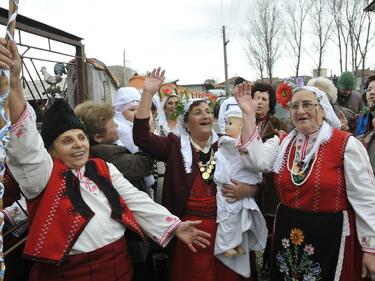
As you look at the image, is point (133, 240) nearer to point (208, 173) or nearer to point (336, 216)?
point (208, 173)

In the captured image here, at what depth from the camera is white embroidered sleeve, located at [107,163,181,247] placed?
2.17 m

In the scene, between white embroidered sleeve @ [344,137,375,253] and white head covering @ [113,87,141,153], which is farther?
white head covering @ [113,87,141,153]

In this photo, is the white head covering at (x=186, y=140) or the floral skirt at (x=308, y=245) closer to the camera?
the floral skirt at (x=308, y=245)

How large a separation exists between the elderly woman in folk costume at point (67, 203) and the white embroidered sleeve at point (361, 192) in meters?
1.12

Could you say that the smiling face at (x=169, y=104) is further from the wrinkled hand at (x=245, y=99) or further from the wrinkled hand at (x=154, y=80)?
the wrinkled hand at (x=245, y=99)

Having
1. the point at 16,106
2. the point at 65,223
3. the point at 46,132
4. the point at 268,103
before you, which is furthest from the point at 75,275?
the point at 268,103

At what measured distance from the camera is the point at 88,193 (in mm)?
1965

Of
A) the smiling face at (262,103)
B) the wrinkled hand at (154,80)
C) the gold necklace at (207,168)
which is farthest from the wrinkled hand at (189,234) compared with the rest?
the smiling face at (262,103)

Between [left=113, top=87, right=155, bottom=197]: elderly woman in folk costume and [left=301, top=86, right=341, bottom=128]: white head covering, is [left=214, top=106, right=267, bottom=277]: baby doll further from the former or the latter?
[left=113, top=87, right=155, bottom=197]: elderly woman in folk costume

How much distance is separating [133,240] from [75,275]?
0.53 m

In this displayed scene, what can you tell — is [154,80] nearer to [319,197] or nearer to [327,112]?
[327,112]

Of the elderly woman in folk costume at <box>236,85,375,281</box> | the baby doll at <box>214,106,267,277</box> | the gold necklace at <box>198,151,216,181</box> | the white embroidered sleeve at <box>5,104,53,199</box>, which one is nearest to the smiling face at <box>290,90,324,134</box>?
the elderly woman in folk costume at <box>236,85,375,281</box>

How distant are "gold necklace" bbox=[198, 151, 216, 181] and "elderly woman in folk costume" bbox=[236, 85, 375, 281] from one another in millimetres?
303

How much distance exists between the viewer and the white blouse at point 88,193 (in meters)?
1.61
